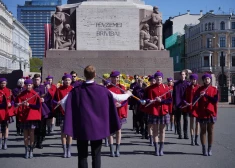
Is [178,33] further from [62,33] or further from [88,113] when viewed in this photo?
[88,113]

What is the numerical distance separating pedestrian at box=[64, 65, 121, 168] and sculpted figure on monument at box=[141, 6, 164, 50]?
657 inches

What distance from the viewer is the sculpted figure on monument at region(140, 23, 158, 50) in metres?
22.6

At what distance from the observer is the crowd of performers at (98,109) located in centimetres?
632

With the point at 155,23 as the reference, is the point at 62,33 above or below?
below

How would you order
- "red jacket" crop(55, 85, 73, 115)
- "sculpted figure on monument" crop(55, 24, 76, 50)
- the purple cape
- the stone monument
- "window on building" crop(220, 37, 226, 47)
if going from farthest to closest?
1. "window on building" crop(220, 37, 226, 47)
2. "sculpted figure on monument" crop(55, 24, 76, 50)
3. the stone monument
4. "red jacket" crop(55, 85, 73, 115)
5. the purple cape

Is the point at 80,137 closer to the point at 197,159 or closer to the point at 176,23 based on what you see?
the point at 197,159

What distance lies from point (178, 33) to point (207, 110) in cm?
9900

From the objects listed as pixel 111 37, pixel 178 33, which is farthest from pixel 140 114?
pixel 178 33

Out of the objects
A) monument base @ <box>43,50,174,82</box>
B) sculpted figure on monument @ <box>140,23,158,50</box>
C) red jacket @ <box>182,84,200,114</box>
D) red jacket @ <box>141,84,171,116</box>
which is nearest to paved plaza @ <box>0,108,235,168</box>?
red jacket @ <box>141,84,171,116</box>

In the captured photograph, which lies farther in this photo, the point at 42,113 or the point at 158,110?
the point at 42,113

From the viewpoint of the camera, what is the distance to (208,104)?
9.56m

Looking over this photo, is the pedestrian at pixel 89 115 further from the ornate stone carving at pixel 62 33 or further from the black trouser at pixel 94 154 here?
the ornate stone carving at pixel 62 33

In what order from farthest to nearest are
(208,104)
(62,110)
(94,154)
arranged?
(62,110) → (208,104) → (94,154)

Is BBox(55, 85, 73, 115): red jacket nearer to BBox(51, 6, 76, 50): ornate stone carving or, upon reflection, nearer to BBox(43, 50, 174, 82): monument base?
BBox(43, 50, 174, 82): monument base
